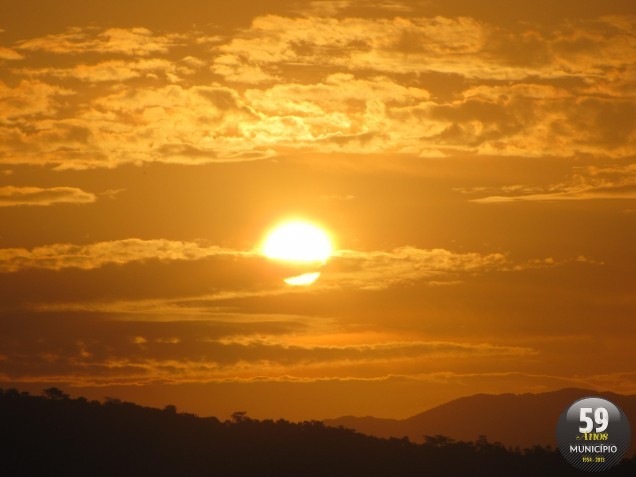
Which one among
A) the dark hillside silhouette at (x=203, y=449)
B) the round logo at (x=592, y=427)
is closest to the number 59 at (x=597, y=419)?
the round logo at (x=592, y=427)

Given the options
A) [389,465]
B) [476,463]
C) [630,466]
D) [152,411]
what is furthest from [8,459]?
[630,466]

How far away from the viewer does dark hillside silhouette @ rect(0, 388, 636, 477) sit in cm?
12138

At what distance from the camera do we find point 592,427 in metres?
110

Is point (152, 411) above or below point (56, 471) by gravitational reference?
above

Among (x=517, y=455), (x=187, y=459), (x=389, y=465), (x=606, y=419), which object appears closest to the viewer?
(x=606, y=419)

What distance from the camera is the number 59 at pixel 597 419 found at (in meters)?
110

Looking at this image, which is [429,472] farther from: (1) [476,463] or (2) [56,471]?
(2) [56,471]

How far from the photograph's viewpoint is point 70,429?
128 metres

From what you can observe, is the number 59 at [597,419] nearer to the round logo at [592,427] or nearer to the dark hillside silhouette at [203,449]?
the round logo at [592,427]

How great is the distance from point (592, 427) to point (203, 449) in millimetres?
41651

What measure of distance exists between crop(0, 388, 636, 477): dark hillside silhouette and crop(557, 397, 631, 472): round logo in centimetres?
2357

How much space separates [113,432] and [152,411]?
11.0 m

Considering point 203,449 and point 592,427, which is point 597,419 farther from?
point 203,449

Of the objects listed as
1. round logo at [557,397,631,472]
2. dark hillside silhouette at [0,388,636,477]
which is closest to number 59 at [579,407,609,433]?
round logo at [557,397,631,472]
